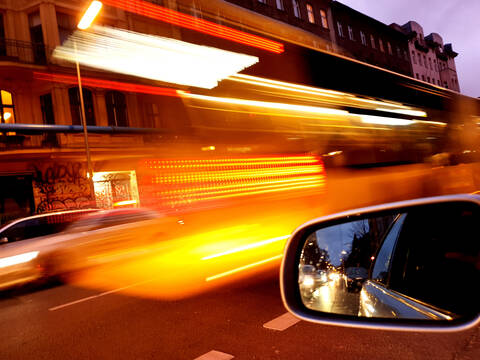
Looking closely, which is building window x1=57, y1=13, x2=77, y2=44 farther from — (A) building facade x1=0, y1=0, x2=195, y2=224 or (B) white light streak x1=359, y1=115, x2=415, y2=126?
(B) white light streak x1=359, y1=115, x2=415, y2=126

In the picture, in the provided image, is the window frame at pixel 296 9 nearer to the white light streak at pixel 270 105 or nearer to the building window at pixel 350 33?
the building window at pixel 350 33

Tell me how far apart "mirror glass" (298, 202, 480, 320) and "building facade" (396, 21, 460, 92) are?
5543cm

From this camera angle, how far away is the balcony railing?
18766mm

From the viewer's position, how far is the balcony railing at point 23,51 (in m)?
18.8

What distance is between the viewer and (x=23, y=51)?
19125 mm

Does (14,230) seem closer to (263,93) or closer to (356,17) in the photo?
(263,93)

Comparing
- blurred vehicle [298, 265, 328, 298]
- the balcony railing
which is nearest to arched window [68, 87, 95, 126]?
the balcony railing

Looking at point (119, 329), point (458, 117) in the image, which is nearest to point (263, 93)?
point (119, 329)

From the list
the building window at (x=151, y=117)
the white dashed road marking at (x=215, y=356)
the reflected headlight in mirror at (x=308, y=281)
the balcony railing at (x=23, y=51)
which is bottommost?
the white dashed road marking at (x=215, y=356)

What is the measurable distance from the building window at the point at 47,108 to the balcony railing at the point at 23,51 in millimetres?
1812

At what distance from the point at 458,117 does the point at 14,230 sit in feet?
41.9

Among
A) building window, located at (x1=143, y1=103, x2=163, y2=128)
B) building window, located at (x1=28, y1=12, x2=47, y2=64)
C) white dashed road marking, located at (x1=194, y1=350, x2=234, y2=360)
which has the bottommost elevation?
white dashed road marking, located at (x1=194, y1=350, x2=234, y2=360)

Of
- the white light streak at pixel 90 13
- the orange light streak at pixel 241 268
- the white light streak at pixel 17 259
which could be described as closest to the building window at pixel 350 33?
the white light streak at pixel 90 13

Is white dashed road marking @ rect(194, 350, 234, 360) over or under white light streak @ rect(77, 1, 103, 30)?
under
